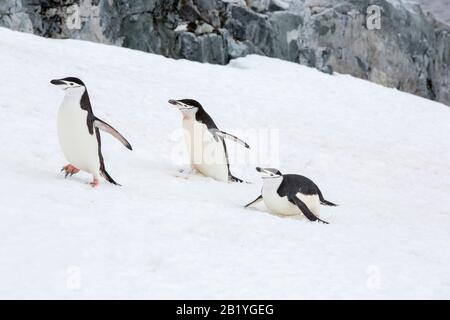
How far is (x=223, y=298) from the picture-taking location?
11.3 feet

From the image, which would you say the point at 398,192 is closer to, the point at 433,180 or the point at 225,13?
the point at 433,180

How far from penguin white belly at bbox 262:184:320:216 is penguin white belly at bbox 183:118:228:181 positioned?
184 cm

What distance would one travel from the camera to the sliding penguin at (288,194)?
241 inches

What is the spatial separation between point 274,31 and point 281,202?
16452mm

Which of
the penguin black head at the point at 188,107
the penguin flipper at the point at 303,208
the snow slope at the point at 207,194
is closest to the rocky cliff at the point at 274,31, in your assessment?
the snow slope at the point at 207,194

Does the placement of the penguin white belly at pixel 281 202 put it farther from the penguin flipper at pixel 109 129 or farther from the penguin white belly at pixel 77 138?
the penguin white belly at pixel 77 138

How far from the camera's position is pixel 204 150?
7.97 metres

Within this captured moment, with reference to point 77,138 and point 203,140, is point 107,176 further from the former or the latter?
point 203,140

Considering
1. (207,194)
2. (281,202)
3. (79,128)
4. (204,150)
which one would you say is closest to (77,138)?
(79,128)

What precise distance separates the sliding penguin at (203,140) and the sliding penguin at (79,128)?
174 centimetres

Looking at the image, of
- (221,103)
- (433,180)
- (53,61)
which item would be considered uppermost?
(53,61)

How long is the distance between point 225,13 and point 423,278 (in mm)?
17758

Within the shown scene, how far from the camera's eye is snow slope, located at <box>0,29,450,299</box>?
3.73 meters

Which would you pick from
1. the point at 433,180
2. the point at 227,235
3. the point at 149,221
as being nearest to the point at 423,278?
the point at 227,235
